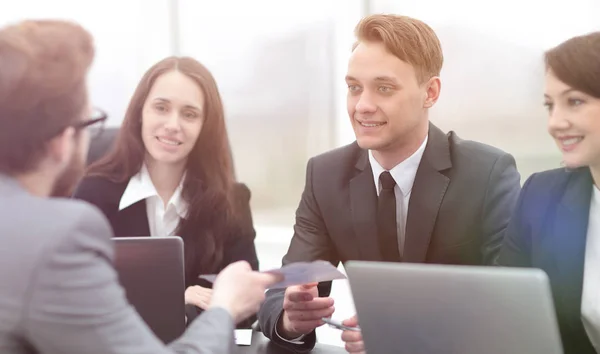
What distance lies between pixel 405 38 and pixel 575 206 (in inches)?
27.5

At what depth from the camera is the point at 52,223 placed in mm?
1027

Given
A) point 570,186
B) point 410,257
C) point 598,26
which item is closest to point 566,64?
point 570,186

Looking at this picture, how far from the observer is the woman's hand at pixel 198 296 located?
2104 mm

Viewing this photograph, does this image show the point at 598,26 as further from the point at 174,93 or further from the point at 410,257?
the point at 174,93

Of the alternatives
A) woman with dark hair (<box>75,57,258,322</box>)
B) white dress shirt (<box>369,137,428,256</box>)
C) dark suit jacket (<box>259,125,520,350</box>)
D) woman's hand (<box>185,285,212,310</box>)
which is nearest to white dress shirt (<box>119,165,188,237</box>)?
woman with dark hair (<box>75,57,258,322</box>)

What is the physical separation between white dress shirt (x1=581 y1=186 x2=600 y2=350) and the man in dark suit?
31 centimetres

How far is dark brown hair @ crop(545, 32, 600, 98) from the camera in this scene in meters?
1.68

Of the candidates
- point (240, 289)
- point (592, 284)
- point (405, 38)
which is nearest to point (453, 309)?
point (240, 289)

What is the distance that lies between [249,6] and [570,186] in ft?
6.39

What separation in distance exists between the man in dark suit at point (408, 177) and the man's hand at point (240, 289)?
0.53m

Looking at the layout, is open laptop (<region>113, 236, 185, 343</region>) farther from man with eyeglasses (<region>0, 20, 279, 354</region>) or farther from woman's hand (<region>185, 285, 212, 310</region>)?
woman's hand (<region>185, 285, 212, 310</region>)

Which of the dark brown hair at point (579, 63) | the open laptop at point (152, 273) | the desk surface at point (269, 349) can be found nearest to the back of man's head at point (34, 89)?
the open laptop at point (152, 273)

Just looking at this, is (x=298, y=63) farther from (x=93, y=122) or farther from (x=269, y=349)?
(x=93, y=122)

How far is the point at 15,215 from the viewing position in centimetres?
104
